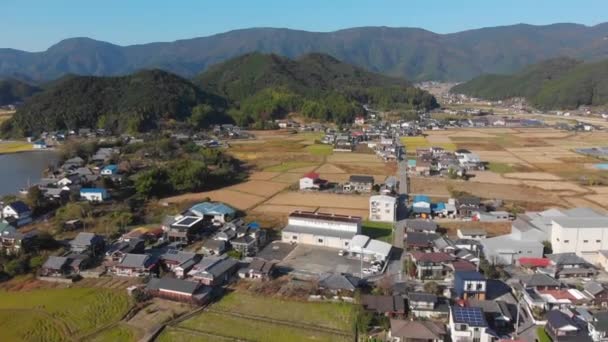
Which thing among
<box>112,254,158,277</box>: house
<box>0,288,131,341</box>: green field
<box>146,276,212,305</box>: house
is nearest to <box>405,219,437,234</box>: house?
<box>146,276,212,305</box>: house

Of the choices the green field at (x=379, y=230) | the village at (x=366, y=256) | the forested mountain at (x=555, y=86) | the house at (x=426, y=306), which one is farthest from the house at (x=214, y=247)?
the forested mountain at (x=555, y=86)

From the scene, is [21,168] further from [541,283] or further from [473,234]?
[541,283]

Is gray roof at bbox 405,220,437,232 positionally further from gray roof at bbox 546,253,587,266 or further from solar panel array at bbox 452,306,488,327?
solar panel array at bbox 452,306,488,327

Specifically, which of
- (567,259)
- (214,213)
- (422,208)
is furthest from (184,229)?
(567,259)

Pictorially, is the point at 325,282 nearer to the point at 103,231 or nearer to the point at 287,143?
the point at 103,231

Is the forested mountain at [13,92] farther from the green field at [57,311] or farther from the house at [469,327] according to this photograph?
the house at [469,327]
